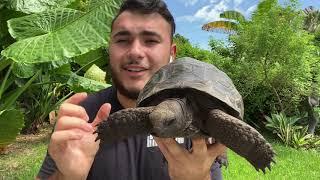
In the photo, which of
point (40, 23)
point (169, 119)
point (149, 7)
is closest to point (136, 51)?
point (149, 7)

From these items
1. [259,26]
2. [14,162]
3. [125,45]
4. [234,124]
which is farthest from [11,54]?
[259,26]

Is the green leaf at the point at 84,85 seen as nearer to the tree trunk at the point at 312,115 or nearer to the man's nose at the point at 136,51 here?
the man's nose at the point at 136,51

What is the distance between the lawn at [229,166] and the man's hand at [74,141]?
317 cm

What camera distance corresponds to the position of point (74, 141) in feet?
5.92

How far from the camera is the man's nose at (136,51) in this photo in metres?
1.96

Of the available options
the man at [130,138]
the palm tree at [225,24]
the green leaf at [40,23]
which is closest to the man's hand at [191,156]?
the man at [130,138]

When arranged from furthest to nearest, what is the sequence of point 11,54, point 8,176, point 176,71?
point 8,176
point 11,54
point 176,71

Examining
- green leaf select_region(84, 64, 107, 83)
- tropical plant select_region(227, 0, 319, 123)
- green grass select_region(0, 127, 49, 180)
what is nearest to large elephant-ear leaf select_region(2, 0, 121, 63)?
green grass select_region(0, 127, 49, 180)

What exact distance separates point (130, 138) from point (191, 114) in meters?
0.53

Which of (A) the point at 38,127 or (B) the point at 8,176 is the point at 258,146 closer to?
(B) the point at 8,176

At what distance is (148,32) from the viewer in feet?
6.65

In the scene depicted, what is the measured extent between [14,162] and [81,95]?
3.89 m

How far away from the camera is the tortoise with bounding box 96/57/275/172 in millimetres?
1483

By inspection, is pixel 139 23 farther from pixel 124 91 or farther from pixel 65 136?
pixel 65 136
